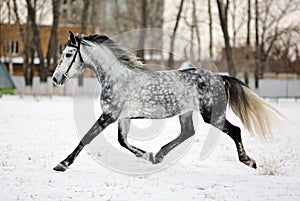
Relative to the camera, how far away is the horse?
595 cm

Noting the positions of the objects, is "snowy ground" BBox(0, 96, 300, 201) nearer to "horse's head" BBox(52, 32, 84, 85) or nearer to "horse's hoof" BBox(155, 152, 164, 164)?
"horse's hoof" BBox(155, 152, 164, 164)

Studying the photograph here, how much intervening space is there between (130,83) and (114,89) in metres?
0.26

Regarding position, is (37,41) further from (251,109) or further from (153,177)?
(153,177)

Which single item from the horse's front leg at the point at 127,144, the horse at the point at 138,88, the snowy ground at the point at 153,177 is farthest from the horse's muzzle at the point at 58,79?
the snowy ground at the point at 153,177

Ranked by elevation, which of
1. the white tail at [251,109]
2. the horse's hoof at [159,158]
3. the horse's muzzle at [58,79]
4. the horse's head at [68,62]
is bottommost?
the horse's hoof at [159,158]

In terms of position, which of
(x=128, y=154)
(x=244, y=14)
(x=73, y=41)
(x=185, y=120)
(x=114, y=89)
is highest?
(x=244, y=14)

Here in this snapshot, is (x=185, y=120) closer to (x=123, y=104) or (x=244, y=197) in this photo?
(x=123, y=104)

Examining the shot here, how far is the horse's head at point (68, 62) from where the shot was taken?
6.02 m

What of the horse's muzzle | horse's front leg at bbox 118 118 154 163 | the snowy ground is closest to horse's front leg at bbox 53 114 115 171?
the snowy ground

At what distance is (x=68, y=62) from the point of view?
6.06m

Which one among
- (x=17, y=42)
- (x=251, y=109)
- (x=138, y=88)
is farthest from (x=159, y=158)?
(x=17, y=42)

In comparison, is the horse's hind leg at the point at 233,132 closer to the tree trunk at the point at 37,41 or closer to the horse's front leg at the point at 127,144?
the horse's front leg at the point at 127,144

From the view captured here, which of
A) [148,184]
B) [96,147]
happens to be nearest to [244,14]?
[96,147]

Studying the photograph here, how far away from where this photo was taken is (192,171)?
6184mm
